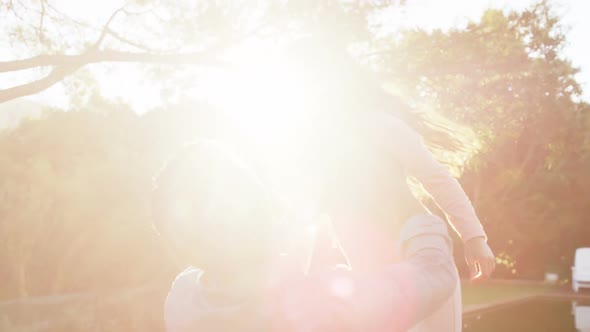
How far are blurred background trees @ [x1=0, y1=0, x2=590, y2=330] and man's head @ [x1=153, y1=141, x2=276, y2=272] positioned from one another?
130 cm

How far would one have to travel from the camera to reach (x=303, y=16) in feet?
23.6

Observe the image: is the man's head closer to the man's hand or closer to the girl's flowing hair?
the girl's flowing hair

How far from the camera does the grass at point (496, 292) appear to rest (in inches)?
656

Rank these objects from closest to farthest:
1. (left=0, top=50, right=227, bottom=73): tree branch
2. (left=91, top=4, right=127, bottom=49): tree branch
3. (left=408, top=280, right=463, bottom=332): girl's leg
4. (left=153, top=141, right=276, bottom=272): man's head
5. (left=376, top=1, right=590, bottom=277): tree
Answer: (left=153, top=141, right=276, bottom=272): man's head → (left=408, top=280, right=463, bottom=332): girl's leg → (left=0, top=50, right=227, bottom=73): tree branch → (left=91, top=4, right=127, bottom=49): tree branch → (left=376, top=1, right=590, bottom=277): tree

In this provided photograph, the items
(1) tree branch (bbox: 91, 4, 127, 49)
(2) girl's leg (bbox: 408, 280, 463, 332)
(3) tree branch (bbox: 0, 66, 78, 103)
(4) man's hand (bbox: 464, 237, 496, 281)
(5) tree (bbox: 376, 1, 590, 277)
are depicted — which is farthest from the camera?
(5) tree (bbox: 376, 1, 590, 277)

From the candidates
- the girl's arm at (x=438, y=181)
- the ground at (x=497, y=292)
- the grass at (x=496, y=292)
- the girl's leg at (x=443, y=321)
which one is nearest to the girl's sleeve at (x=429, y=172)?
the girl's arm at (x=438, y=181)

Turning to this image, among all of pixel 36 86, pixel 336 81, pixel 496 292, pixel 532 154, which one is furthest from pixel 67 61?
pixel 532 154

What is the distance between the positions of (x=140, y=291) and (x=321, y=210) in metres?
10.7

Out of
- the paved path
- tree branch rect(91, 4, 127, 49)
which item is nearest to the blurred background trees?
tree branch rect(91, 4, 127, 49)

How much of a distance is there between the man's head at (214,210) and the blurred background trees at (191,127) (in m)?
1.30

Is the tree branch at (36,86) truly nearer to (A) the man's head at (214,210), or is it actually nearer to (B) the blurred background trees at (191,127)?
(B) the blurred background trees at (191,127)

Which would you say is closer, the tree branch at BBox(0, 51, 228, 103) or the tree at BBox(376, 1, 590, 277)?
the tree branch at BBox(0, 51, 228, 103)

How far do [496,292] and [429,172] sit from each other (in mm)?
17561

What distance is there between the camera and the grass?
16.7m
